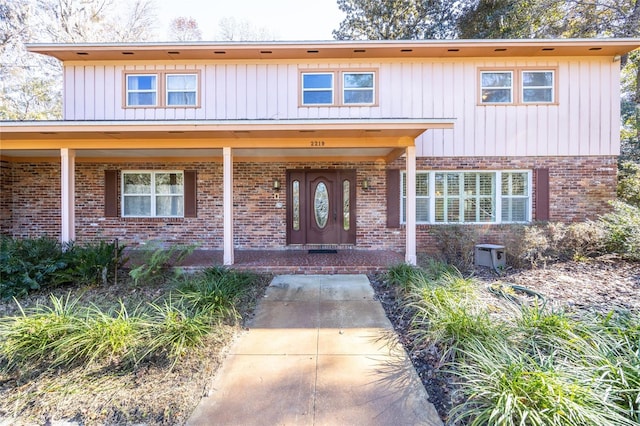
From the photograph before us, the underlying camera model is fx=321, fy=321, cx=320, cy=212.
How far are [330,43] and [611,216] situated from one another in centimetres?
741

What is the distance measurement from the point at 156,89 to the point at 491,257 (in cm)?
887

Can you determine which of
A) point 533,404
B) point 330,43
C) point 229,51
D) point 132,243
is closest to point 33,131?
point 132,243

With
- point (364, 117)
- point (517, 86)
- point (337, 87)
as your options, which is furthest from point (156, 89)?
point (517, 86)

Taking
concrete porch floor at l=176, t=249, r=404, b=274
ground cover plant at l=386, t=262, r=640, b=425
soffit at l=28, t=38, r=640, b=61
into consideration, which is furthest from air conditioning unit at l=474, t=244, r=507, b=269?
soffit at l=28, t=38, r=640, b=61

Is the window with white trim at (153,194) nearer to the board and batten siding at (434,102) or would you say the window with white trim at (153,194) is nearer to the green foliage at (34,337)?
the board and batten siding at (434,102)

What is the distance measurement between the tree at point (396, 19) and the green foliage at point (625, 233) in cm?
1133

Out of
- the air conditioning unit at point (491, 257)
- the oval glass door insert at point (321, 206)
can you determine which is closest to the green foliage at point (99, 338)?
the oval glass door insert at point (321, 206)

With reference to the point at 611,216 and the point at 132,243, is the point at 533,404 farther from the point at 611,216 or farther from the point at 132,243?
the point at 132,243

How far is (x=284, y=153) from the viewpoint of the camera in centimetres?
804

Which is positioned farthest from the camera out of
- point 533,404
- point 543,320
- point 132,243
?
point 132,243

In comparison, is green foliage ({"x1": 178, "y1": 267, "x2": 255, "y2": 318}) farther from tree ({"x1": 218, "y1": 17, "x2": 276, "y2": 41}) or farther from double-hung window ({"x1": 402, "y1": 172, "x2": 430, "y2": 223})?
tree ({"x1": 218, "y1": 17, "x2": 276, "y2": 41})

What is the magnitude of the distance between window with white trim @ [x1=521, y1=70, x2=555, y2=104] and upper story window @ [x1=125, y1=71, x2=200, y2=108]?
8384 mm

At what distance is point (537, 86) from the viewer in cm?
808

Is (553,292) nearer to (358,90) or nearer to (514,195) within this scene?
(514,195)
